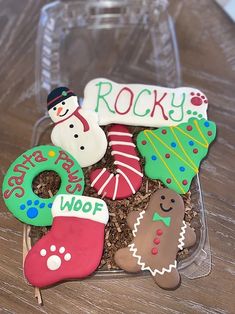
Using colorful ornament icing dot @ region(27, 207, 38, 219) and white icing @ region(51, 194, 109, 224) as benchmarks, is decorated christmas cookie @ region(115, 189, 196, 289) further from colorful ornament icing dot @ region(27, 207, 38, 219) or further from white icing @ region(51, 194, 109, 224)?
colorful ornament icing dot @ region(27, 207, 38, 219)

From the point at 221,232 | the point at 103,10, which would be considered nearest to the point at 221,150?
the point at 221,232

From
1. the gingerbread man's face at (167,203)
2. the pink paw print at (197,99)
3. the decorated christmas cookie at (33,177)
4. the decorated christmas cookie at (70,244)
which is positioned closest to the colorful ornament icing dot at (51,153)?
the decorated christmas cookie at (33,177)

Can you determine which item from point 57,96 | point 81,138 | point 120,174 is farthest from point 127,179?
point 57,96

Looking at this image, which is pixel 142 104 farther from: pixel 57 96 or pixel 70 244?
pixel 70 244

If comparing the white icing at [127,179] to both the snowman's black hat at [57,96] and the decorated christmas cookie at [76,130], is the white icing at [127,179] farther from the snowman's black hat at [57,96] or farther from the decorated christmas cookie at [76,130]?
the snowman's black hat at [57,96]

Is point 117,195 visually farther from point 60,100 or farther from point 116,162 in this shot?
point 60,100
